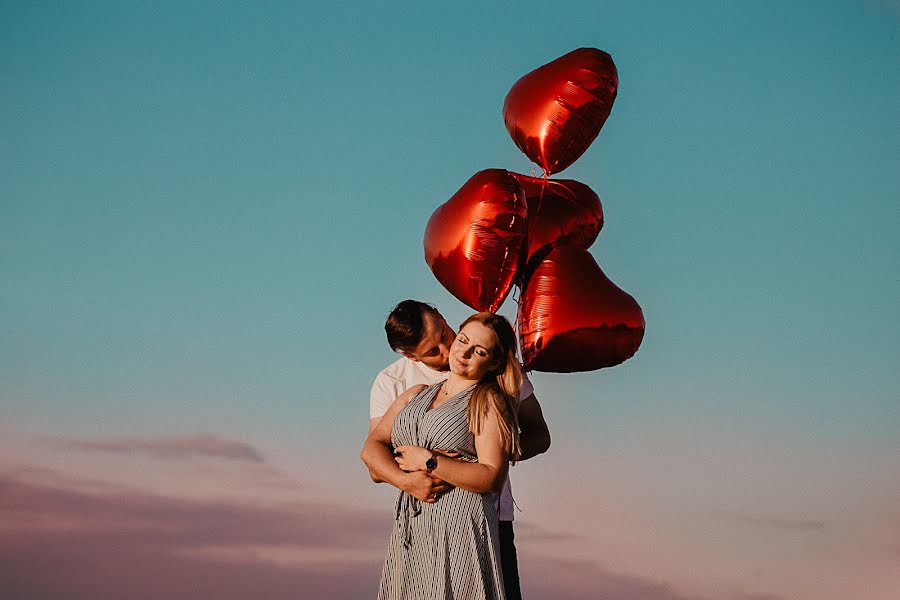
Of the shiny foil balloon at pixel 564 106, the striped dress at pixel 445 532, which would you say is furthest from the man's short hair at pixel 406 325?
the shiny foil balloon at pixel 564 106

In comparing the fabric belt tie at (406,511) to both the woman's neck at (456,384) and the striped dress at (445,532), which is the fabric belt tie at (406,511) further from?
the woman's neck at (456,384)

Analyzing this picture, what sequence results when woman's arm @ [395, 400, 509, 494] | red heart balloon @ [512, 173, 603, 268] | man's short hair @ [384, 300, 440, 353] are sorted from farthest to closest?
red heart balloon @ [512, 173, 603, 268]
man's short hair @ [384, 300, 440, 353]
woman's arm @ [395, 400, 509, 494]

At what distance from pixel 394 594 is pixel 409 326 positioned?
82 centimetres

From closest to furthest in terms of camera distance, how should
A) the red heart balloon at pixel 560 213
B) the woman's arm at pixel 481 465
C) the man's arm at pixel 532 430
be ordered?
the woman's arm at pixel 481 465
the man's arm at pixel 532 430
the red heart balloon at pixel 560 213

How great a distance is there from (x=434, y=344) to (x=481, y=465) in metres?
0.60

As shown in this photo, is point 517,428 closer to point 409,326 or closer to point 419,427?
point 419,427

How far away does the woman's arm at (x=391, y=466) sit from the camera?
9.65ft

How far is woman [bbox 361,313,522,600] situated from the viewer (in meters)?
2.91

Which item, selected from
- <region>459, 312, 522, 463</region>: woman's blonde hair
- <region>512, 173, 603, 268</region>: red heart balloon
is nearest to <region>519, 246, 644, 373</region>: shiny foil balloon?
<region>512, 173, 603, 268</region>: red heart balloon

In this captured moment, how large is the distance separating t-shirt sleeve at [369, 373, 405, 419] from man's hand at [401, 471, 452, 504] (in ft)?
2.15

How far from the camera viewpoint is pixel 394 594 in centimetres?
305

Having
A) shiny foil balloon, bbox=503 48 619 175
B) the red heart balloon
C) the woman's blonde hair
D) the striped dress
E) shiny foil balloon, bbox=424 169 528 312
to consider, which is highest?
shiny foil balloon, bbox=503 48 619 175

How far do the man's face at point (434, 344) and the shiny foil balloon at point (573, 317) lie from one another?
38 centimetres

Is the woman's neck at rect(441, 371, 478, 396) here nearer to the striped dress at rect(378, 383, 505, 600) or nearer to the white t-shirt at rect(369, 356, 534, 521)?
the striped dress at rect(378, 383, 505, 600)
